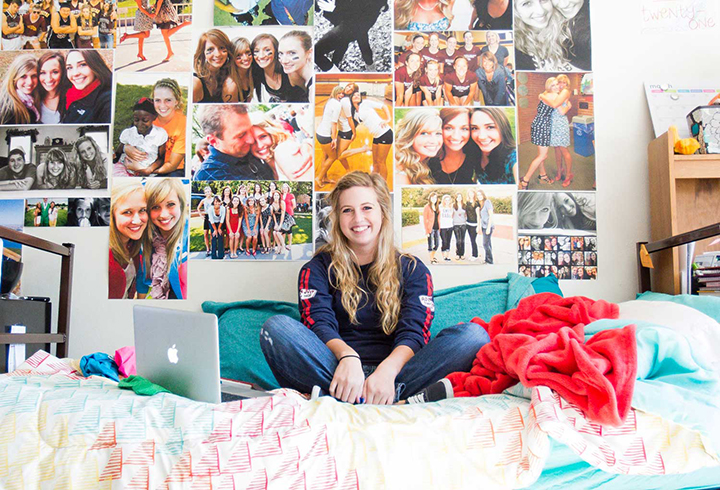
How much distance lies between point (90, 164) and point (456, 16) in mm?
1371

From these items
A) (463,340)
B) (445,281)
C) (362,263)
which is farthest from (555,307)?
(445,281)

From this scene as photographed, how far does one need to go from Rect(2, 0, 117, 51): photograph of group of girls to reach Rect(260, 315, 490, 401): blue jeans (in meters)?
1.35

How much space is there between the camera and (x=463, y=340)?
4.08 feet

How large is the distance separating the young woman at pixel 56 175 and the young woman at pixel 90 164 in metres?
0.03

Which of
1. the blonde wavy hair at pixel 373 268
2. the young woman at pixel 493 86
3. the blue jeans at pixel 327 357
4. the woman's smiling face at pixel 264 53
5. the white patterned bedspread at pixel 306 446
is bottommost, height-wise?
the white patterned bedspread at pixel 306 446

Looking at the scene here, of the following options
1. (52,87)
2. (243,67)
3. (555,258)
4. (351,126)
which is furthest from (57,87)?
(555,258)

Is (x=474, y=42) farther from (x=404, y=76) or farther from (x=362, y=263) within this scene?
(x=362, y=263)

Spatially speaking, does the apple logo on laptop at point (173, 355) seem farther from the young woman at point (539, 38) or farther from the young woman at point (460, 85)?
the young woman at point (539, 38)

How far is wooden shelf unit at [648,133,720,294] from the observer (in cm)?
175

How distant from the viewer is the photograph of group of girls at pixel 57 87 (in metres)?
1.95

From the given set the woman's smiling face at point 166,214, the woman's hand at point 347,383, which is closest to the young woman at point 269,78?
the woman's smiling face at point 166,214

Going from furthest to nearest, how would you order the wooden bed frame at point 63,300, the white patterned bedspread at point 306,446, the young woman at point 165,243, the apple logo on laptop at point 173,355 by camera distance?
1. the young woman at point 165,243
2. the wooden bed frame at point 63,300
3. the apple logo on laptop at point 173,355
4. the white patterned bedspread at point 306,446

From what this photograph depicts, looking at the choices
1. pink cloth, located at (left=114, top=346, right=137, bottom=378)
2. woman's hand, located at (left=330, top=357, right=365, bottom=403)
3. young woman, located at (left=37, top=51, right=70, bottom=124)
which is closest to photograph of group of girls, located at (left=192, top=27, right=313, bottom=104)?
young woman, located at (left=37, top=51, right=70, bottom=124)

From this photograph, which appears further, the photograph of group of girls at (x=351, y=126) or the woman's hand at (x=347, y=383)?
the photograph of group of girls at (x=351, y=126)
